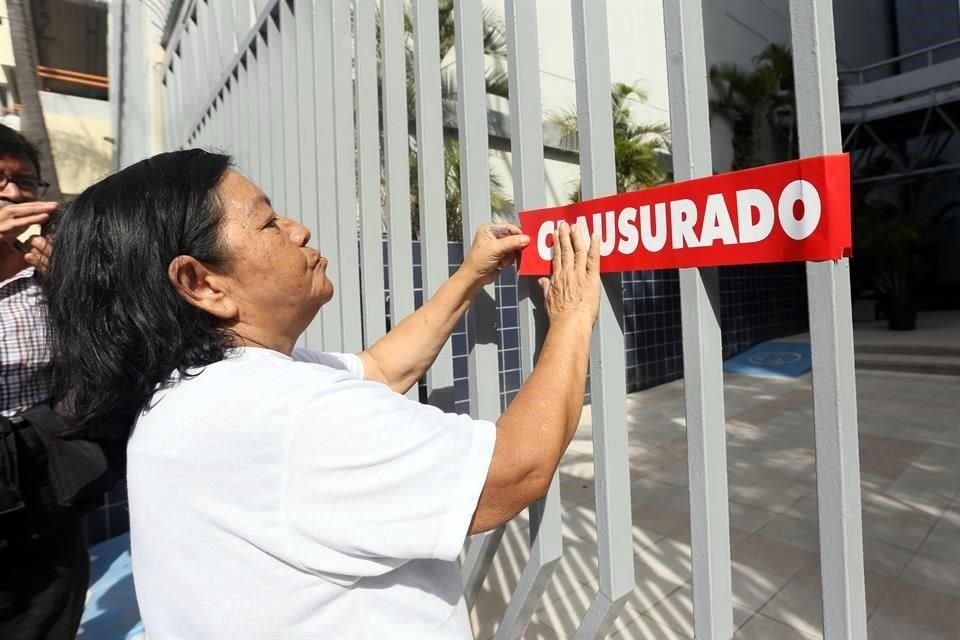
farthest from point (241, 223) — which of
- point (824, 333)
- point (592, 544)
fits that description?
point (592, 544)

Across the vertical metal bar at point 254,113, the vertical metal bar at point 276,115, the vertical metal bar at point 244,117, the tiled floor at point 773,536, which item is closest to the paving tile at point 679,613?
the tiled floor at point 773,536

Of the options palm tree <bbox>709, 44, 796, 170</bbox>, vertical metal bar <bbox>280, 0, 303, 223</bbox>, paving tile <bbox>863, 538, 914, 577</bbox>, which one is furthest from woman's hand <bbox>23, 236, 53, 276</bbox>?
palm tree <bbox>709, 44, 796, 170</bbox>

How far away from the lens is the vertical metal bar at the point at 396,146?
58.6 inches

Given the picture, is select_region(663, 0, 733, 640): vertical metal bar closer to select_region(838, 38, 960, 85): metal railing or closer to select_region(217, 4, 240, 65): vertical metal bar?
select_region(217, 4, 240, 65): vertical metal bar

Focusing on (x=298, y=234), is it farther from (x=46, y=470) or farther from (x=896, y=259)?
(x=896, y=259)

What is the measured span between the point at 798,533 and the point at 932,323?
383 inches

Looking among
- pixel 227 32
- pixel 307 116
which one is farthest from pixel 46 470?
pixel 227 32

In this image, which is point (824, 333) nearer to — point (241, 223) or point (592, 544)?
point (241, 223)

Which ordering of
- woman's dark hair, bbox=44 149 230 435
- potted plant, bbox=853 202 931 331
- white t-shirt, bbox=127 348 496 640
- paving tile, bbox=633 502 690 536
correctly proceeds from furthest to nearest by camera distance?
potted plant, bbox=853 202 931 331 < paving tile, bbox=633 502 690 536 < woman's dark hair, bbox=44 149 230 435 < white t-shirt, bbox=127 348 496 640

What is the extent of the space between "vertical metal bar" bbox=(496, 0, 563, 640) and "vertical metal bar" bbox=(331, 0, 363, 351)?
0.72m

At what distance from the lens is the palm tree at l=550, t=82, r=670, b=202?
677 centimetres

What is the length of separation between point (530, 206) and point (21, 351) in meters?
1.28

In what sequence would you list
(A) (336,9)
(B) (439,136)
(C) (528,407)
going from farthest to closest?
1. (A) (336,9)
2. (B) (439,136)
3. (C) (528,407)

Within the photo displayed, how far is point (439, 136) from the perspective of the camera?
1401 mm
